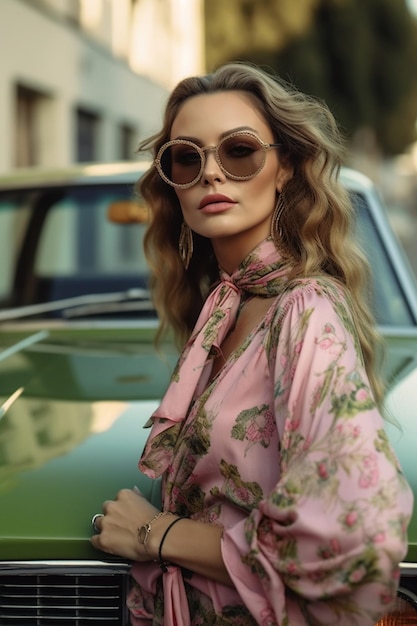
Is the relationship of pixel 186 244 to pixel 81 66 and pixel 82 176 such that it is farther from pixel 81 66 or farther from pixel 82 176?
pixel 81 66

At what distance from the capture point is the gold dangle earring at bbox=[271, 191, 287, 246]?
2.04 meters

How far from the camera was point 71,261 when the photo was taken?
5.19m

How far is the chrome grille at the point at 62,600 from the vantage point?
2.07 m

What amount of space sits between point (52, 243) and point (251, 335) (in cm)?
304

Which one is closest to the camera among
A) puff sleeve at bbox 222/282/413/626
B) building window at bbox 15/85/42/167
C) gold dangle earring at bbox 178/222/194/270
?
puff sleeve at bbox 222/282/413/626

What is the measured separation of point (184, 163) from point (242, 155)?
130mm

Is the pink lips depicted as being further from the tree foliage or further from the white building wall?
the tree foliage

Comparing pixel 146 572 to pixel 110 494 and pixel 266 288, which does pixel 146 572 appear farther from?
pixel 266 288

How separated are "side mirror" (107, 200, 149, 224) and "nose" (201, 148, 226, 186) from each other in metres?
2.06

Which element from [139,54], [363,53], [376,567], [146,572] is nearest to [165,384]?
[146,572]

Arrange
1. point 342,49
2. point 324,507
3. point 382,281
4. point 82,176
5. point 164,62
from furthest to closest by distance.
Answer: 1. point 342,49
2. point 164,62
3. point 82,176
4. point 382,281
5. point 324,507

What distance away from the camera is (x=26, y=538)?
2.01 metres

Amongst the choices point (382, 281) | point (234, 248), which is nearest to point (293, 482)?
point (234, 248)

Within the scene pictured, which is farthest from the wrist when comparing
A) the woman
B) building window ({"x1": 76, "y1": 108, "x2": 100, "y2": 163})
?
building window ({"x1": 76, "y1": 108, "x2": 100, "y2": 163})
